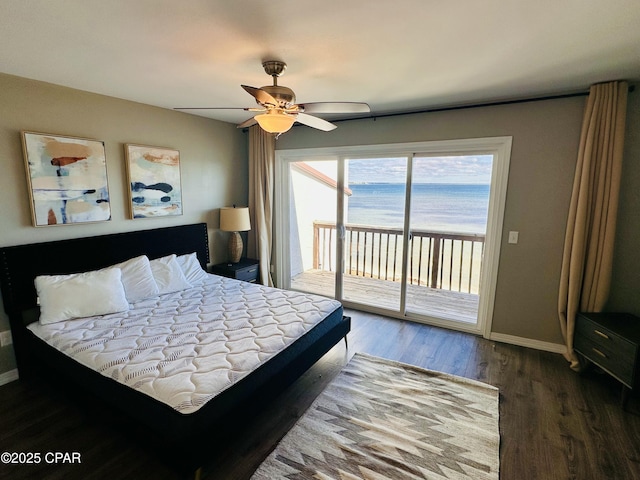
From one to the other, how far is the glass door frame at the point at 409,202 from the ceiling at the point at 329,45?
23.0 inches

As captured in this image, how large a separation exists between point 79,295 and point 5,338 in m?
0.70

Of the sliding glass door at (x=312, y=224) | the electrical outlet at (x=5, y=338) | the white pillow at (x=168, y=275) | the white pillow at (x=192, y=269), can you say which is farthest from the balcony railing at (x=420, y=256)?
the electrical outlet at (x=5, y=338)

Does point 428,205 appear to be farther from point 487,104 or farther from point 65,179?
point 65,179

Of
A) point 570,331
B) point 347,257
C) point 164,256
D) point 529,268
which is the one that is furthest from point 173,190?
point 570,331

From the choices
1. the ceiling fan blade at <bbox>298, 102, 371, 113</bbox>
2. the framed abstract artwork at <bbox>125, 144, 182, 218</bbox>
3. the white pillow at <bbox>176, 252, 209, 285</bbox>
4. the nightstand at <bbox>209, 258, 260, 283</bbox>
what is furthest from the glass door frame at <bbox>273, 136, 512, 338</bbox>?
the ceiling fan blade at <bbox>298, 102, 371, 113</bbox>

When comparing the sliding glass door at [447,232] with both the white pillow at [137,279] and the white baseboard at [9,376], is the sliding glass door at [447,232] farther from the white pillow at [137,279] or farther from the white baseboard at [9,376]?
the white baseboard at [9,376]

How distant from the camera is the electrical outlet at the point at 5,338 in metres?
2.44

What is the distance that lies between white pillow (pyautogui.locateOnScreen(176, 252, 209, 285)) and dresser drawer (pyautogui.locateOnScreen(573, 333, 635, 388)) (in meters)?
3.75

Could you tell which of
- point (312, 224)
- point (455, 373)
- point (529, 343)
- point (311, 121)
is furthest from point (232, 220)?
point (529, 343)

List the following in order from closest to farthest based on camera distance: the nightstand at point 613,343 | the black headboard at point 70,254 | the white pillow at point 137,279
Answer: the nightstand at point 613,343, the black headboard at point 70,254, the white pillow at point 137,279

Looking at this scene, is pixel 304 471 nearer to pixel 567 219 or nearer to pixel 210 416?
pixel 210 416

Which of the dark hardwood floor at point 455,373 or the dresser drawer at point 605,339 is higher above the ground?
the dresser drawer at point 605,339

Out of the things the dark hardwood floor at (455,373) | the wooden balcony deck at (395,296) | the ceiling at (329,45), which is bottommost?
the dark hardwood floor at (455,373)

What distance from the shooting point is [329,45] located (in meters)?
A: 1.88
